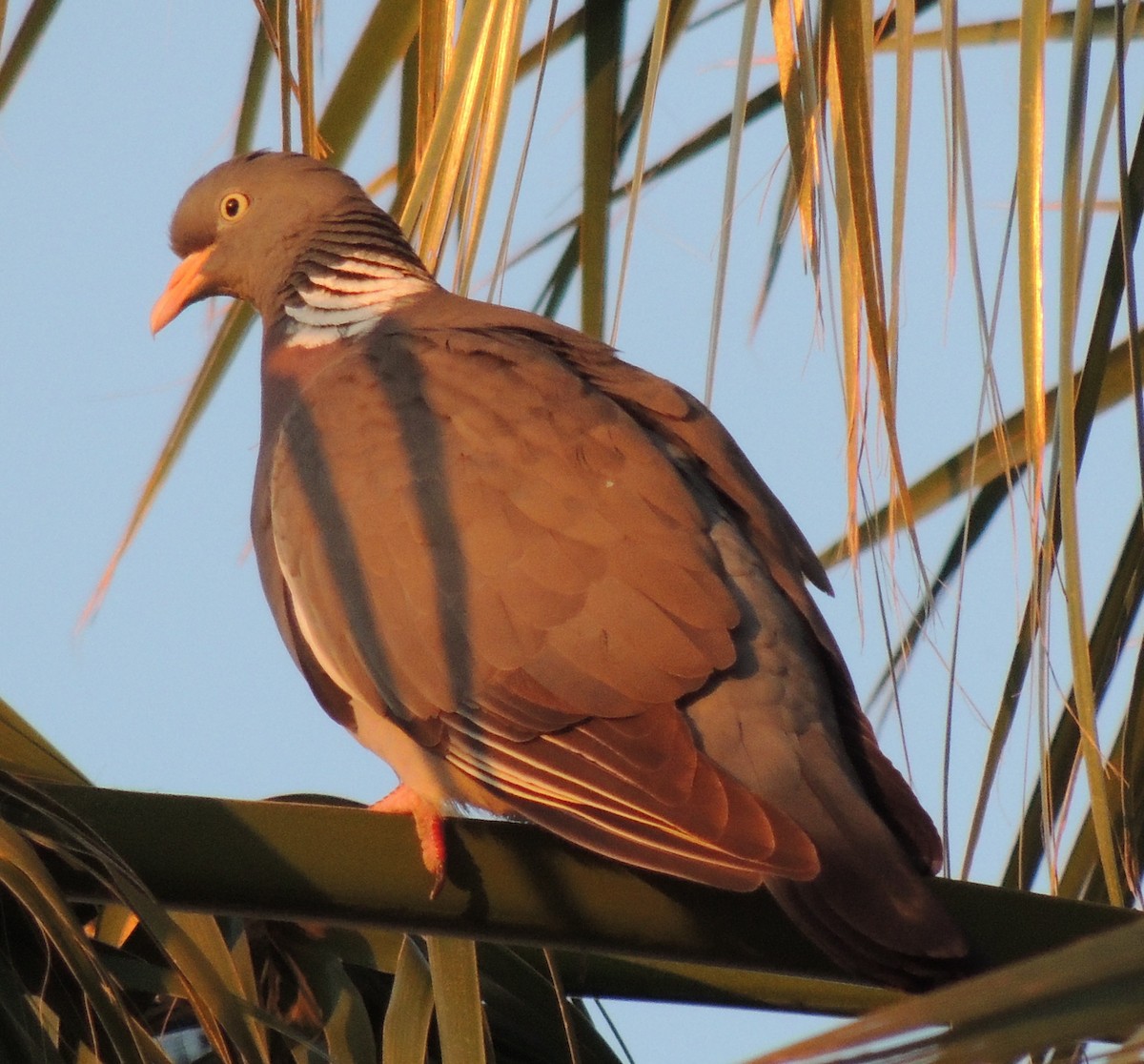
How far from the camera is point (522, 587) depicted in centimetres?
269

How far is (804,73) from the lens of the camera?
70.2 inches

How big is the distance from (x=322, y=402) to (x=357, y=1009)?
4.37 ft

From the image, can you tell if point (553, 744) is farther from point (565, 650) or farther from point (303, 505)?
point (303, 505)

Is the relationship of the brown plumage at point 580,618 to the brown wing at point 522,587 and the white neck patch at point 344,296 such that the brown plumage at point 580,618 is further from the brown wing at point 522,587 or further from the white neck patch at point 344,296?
the white neck patch at point 344,296

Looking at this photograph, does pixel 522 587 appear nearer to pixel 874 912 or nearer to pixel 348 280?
pixel 874 912

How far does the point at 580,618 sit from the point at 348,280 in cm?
153

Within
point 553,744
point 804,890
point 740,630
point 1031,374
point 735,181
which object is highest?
point 735,181

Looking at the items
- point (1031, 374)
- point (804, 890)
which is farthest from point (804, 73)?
Answer: point (804, 890)

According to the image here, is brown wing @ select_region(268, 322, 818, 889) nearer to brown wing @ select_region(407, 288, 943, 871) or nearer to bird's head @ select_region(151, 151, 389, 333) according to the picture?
brown wing @ select_region(407, 288, 943, 871)

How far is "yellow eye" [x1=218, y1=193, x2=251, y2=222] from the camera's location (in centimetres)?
424

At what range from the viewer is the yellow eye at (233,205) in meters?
4.24

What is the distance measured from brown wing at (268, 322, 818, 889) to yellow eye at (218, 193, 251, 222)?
44.7 inches

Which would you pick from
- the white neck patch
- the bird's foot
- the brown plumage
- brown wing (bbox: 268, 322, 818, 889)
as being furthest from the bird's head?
the bird's foot

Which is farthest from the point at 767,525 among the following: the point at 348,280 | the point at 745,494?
the point at 348,280
